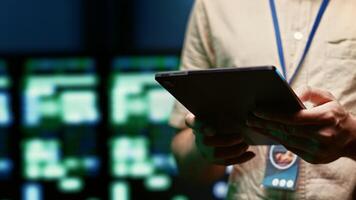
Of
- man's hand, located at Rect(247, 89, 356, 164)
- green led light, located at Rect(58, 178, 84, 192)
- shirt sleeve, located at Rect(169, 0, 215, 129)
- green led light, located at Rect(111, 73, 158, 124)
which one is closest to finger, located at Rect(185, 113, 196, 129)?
man's hand, located at Rect(247, 89, 356, 164)

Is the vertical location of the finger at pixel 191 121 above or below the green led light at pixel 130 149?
above

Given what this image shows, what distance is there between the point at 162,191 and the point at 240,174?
1.31 m

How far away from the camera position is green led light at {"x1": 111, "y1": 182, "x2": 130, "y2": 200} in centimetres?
243

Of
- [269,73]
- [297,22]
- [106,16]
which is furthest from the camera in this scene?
[106,16]

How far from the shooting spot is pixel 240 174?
1143 mm

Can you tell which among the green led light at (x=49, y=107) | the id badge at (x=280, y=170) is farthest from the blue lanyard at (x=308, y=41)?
the green led light at (x=49, y=107)

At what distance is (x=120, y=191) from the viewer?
8.00 ft

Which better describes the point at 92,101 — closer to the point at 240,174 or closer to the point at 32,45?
the point at 32,45

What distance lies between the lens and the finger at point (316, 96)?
0.90 metres

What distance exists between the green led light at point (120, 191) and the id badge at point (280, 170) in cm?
139

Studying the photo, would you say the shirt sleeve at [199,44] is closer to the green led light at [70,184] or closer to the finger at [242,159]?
the finger at [242,159]

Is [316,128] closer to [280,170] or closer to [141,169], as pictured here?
[280,170]

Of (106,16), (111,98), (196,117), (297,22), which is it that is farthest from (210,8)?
(106,16)

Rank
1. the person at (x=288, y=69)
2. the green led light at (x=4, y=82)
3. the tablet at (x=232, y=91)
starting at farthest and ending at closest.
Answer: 1. the green led light at (x=4, y=82)
2. the person at (x=288, y=69)
3. the tablet at (x=232, y=91)
